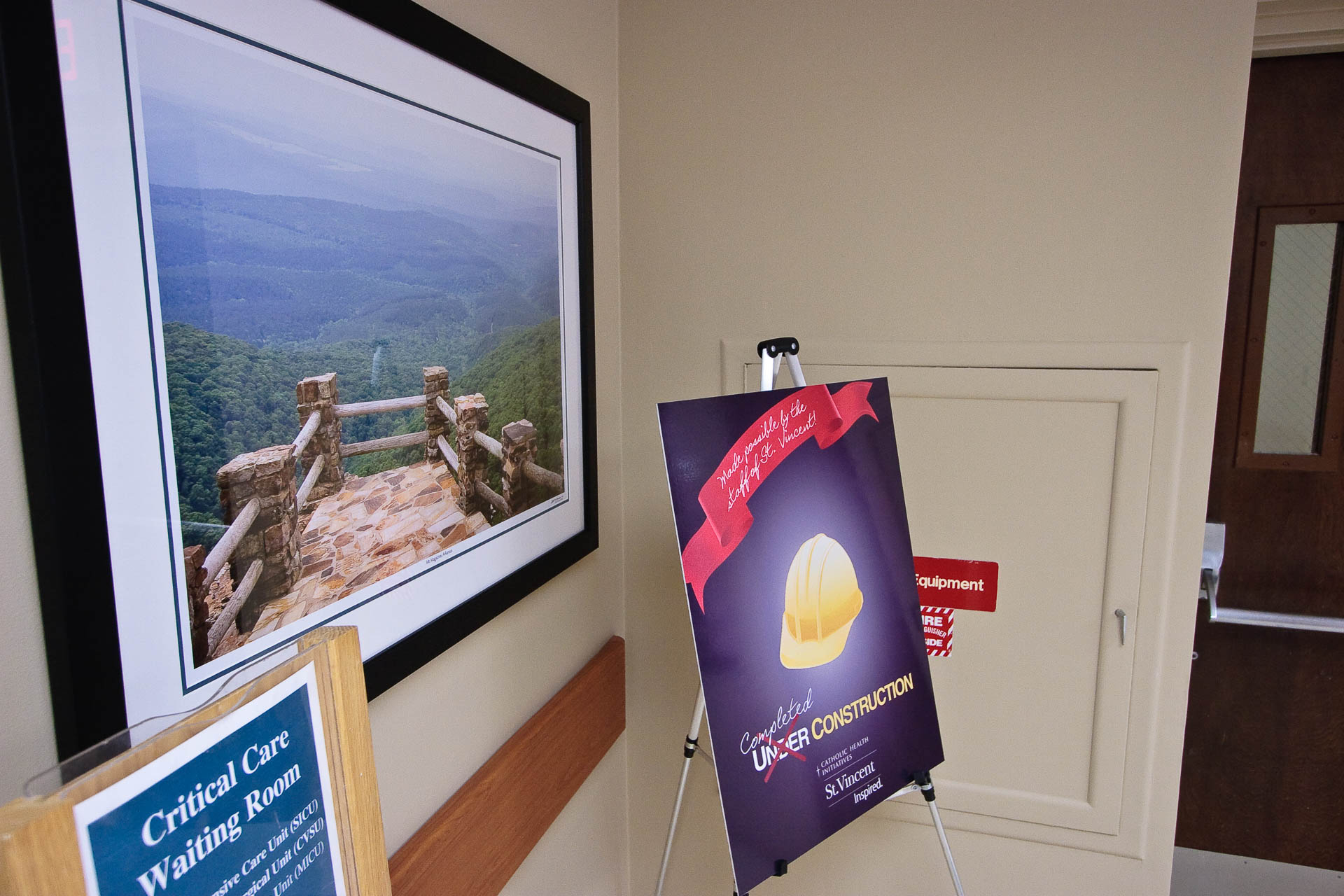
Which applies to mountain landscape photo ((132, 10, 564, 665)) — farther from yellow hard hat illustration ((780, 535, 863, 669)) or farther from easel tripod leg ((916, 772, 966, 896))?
easel tripod leg ((916, 772, 966, 896))

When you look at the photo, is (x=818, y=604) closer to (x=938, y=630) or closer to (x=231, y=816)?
(x=938, y=630)

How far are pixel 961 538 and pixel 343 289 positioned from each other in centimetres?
138

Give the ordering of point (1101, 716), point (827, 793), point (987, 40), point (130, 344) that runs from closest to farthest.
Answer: point (130, 344) → point (827, 793) → point (987, 40) → point (1101, 716)

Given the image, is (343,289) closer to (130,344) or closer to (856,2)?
(130,344)

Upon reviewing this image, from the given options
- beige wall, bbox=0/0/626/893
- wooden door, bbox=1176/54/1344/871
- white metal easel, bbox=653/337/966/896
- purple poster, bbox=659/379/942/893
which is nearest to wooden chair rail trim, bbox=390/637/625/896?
beige wall, bbox=0/0/626/893

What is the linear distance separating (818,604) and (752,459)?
0.97 ft

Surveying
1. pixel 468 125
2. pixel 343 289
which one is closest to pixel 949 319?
pixel 468 125

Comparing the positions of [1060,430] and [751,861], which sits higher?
[1060,430]

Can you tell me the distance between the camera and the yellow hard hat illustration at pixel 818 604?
131cm

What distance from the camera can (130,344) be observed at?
68 centimetres

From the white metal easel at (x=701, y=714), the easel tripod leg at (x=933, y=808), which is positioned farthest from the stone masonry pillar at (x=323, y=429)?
the easel tripod leg at (x=933, y=808)

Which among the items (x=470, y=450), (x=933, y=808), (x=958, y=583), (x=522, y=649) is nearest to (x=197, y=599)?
(x=470, y=450)

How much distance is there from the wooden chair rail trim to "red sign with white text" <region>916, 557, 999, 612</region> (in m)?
0.76

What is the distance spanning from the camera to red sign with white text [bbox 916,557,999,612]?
5.57ft
